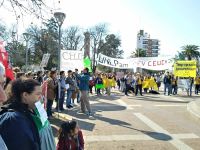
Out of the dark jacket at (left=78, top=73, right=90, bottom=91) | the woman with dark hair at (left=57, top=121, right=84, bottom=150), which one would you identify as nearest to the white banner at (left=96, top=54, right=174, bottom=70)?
the dark jacket at (left=78, top=73, right=90, bottom=91)

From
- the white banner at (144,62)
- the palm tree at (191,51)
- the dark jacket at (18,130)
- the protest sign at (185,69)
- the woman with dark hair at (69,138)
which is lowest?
the woman with dark hair at (69,138)

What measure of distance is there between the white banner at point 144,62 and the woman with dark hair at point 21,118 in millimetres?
27850

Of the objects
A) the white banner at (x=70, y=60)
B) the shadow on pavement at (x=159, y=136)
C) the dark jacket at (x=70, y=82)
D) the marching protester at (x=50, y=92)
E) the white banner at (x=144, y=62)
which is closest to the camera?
the shadow on pavement at (x=159, y=136)

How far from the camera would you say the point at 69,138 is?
6.00 m

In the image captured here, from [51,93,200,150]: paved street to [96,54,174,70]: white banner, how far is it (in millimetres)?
14840

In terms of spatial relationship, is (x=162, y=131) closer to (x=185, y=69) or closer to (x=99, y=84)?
(x=99, y=84)

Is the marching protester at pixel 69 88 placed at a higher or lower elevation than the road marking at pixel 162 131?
higher

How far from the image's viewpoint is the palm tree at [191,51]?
303 ft

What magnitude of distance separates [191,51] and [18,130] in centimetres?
9263

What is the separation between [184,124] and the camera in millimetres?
12695

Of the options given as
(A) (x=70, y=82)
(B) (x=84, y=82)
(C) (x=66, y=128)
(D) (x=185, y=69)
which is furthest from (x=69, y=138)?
(D) (x=185, y=69)

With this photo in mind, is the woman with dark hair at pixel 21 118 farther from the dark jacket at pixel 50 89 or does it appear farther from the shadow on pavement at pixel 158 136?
the dark jacket at pixel 50 89

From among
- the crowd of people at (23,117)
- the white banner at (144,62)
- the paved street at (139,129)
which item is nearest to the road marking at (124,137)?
the paved street at (139,129)

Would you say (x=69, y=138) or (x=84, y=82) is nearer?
(x=69, y=138)
